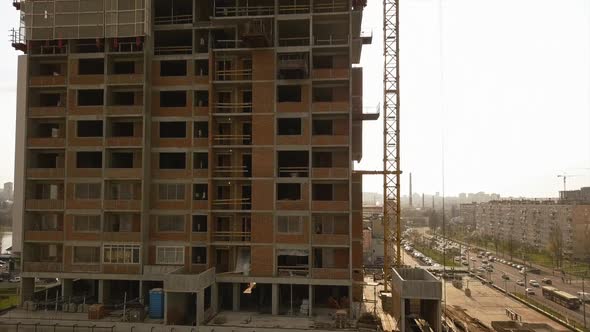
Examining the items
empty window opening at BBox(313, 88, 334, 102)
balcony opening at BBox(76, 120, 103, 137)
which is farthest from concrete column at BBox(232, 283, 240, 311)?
balcony opening at BBox(76, 120, 103, 137)

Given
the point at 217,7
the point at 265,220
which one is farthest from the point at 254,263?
the point at 217,7

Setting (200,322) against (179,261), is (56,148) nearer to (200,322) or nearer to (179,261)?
(179,261)

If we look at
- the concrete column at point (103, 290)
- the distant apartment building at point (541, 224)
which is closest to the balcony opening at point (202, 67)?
the concrete column at point (103, 290)

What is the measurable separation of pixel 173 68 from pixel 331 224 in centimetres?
2091

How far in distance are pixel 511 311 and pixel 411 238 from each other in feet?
315

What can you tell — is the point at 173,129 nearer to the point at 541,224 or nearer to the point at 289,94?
the point at 289,94

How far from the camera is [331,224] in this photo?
3747cm

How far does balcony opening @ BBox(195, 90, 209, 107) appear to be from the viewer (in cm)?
3931

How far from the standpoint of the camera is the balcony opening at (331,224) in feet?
122

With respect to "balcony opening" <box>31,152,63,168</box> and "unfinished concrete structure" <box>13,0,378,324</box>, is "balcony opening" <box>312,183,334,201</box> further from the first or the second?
"balcony opening" <box>31,152,63,168</box>

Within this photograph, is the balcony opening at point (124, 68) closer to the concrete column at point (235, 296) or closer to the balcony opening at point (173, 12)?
the balcony opening at point (173, 12)

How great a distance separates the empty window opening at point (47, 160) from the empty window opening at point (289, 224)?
21958 mm

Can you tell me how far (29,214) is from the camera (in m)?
38.8

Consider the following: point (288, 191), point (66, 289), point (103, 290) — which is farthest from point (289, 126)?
point (66, 289)
